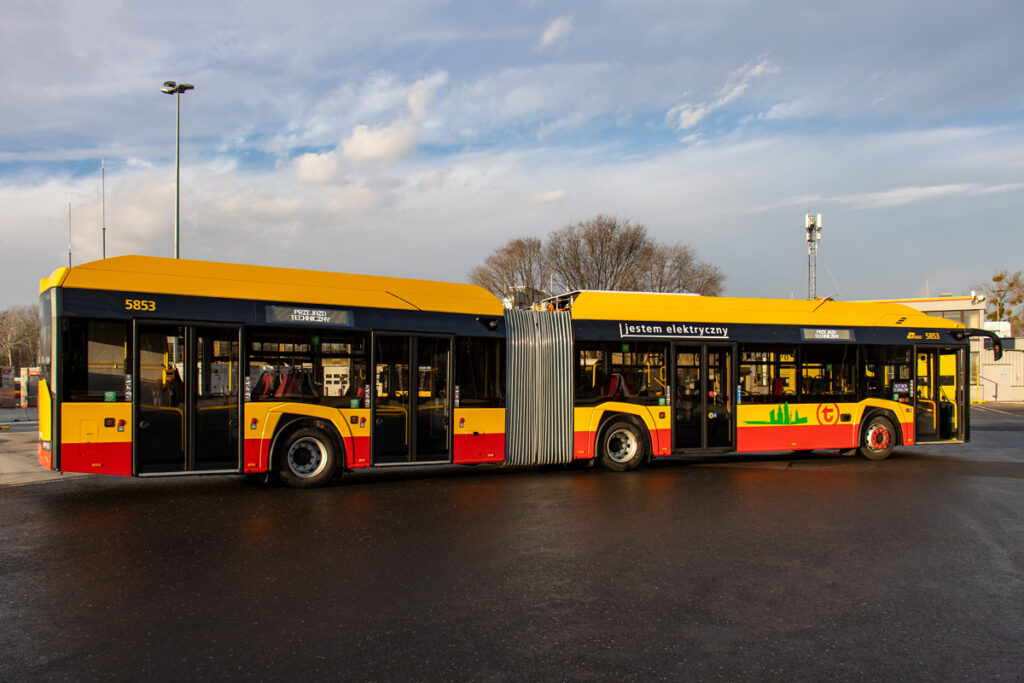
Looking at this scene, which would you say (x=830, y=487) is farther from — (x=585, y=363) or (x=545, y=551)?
(x=545, y=551)

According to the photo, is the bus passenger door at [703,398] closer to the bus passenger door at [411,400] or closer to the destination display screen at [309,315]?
the bus passenger door at [411,400]

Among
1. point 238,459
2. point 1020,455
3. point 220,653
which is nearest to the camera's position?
point 220,653

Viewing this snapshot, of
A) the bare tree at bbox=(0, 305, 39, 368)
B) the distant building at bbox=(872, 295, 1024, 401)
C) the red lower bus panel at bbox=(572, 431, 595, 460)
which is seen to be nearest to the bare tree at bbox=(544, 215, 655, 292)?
the distant building at bbox=(872, 295, 1024, 401)

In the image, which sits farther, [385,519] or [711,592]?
[385,519]

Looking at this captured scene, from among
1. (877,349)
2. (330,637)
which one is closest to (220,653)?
(330,637)

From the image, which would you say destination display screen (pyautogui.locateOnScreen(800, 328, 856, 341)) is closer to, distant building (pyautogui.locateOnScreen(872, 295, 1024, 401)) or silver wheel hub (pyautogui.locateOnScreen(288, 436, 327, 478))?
silver wheel hub (pyautogui.locateOnScreen(288, 436, 327, 478))

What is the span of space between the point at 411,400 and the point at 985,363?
54.0 metres

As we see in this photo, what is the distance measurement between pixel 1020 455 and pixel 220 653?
55.8 feet

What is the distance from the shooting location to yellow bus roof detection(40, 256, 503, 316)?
390 inches

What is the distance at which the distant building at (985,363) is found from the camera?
5172 centimetres

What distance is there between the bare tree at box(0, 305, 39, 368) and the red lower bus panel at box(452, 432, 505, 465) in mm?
94068

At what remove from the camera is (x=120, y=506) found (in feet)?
31.2

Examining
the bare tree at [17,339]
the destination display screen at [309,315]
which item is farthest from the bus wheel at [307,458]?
the bare tree at [17,339]

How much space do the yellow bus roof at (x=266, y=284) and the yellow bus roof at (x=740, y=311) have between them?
196 centimetres
